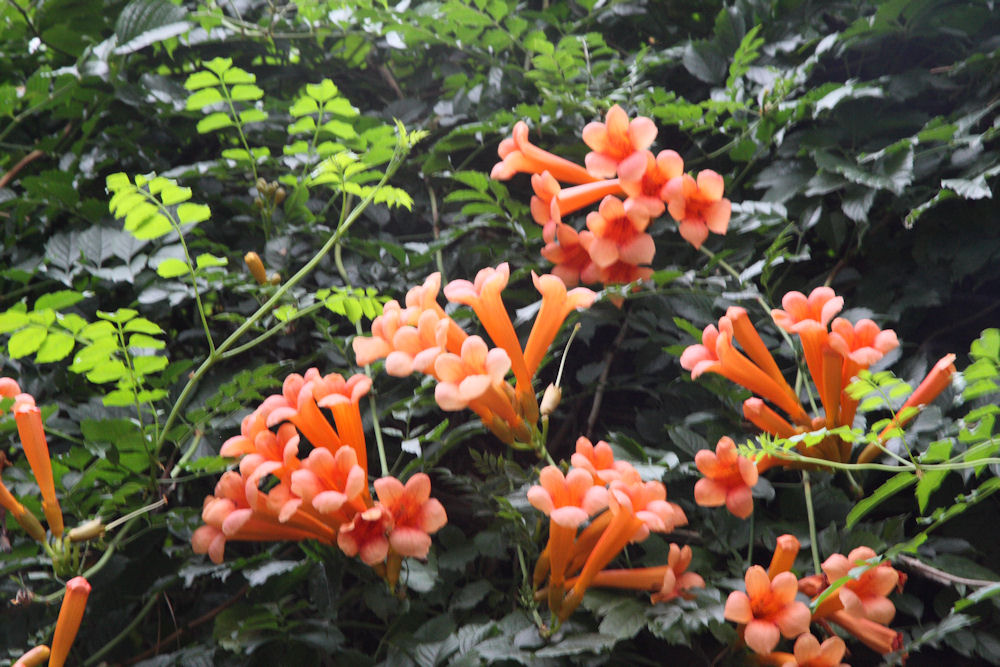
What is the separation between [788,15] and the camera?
200 cm

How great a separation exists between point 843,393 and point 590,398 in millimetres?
646

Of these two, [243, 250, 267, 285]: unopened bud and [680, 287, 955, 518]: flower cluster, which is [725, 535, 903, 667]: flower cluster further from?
[243, 250, 267, 285]: unopened bud

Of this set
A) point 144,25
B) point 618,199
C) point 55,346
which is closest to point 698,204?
point 618,199

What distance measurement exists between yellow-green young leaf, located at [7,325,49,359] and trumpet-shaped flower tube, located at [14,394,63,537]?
10 centimetres

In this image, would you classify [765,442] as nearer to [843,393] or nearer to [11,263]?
[843,393]

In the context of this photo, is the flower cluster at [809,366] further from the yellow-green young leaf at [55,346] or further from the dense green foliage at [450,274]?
the yellow-green young leaf at [55,346]

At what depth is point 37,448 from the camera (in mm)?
1295

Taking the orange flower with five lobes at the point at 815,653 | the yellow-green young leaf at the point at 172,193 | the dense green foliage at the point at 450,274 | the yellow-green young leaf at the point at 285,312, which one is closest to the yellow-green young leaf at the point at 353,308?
the dense green foliage at the point at 450,274

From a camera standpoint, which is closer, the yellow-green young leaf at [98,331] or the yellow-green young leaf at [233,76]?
the yellow-green young leaf at [98,331]

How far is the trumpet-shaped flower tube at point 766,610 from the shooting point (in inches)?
44.5

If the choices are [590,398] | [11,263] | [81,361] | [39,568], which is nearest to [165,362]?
[81,361]

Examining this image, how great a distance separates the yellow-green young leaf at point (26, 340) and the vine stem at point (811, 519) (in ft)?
4.98

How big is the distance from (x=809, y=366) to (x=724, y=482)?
12.3 inches

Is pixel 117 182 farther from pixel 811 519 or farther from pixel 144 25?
pixel 811 519
